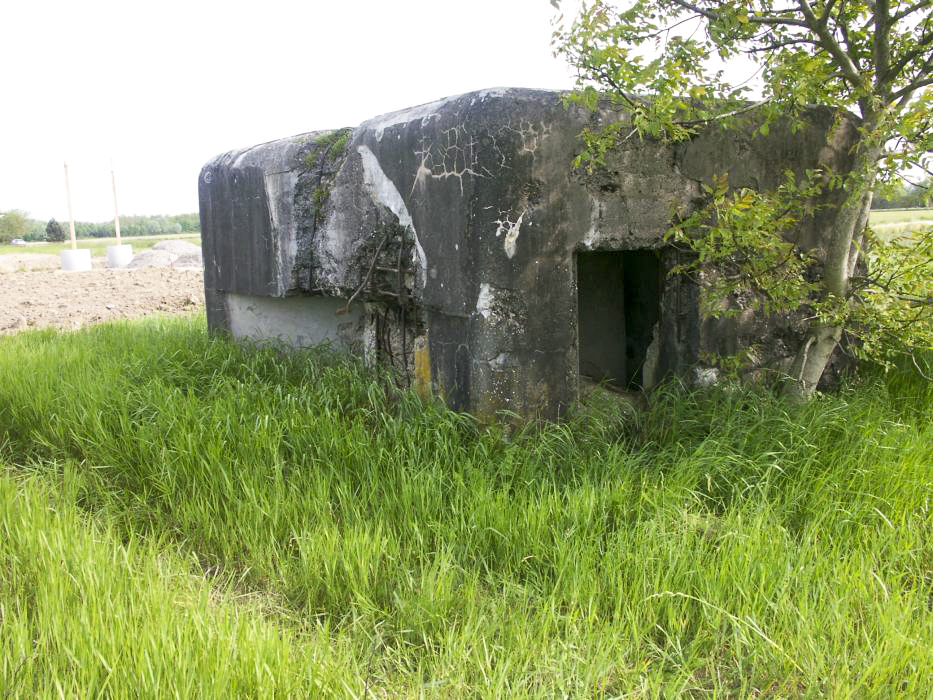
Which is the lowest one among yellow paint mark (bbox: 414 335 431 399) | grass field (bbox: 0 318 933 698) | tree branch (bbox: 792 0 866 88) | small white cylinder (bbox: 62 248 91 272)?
grass field (bbox: 0 318 933 698)

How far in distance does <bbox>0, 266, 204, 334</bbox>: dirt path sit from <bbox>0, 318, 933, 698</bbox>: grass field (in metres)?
4.88

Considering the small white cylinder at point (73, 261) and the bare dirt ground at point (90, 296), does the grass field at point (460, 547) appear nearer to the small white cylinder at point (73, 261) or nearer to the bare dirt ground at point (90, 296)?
Answer: the bare dirt ground at point (90, 296)

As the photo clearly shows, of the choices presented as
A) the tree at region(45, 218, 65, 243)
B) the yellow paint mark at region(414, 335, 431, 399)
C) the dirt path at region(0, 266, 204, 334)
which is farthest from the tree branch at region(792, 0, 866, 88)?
the tree at region(45, 218, 65, 243)

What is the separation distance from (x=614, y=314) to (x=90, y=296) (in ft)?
25.6

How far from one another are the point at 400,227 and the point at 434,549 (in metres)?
1.61

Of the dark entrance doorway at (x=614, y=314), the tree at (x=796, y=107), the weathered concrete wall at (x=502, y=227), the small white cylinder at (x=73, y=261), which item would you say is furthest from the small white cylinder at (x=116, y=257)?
the tree at (x=796, y=107)

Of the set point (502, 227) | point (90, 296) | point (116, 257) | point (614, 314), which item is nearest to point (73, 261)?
point (116, 257)

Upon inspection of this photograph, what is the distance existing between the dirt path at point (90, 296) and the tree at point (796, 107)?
611 centimetres

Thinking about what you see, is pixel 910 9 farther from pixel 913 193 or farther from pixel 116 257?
pixel 116 257

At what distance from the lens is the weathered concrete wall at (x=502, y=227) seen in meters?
3.09

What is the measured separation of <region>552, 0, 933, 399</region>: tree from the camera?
9.23 ft

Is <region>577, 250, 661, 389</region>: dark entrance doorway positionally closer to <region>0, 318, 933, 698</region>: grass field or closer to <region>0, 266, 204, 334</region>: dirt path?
<region>0, 318, 933, 698</region>: grass field

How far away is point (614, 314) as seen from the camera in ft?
14.5

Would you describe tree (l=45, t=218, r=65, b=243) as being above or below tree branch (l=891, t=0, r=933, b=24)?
above
